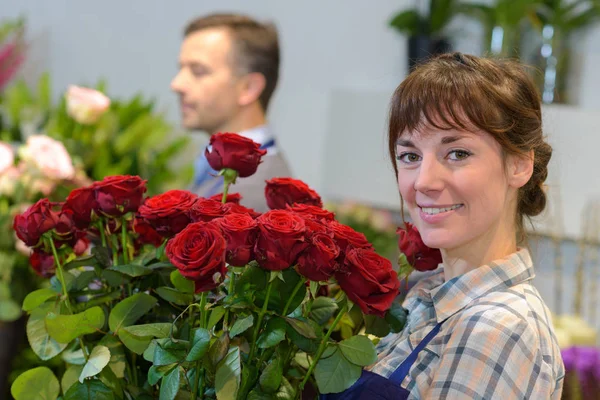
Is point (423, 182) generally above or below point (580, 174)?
above

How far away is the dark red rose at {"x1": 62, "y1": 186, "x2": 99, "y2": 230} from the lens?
3.32 ft

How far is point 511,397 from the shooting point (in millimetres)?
906

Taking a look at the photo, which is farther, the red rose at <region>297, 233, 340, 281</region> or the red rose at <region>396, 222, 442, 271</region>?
the red rose at <region>396, 222, 442, 271</region>

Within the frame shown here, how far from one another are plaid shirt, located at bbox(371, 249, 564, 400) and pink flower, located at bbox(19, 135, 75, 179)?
1135mm

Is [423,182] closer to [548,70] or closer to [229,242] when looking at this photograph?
[229,242]

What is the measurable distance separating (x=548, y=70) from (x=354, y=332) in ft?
6.16

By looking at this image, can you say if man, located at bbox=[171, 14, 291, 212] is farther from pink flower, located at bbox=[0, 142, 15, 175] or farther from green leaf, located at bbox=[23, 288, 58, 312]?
green leaf, located at bbox=[23, 288, 58, 312]

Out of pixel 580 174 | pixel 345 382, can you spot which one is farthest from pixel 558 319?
pixel 345 382

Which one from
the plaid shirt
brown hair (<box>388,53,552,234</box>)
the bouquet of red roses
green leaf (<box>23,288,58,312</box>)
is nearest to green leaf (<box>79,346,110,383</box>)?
the bouquet of red roses

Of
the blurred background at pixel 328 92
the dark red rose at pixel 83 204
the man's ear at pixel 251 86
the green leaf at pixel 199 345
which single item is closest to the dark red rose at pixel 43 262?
the dark red rose at pixel 83 204

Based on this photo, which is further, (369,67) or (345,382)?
(369,67)

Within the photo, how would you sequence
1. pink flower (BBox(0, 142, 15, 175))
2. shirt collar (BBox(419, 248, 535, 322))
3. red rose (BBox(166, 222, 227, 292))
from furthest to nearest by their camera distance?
pink flower (BBox(0, 142, 15, 175)) → shirt collar (BBox(419, 248, 535, 322)) → red rose (BBox(166, 222, 227, 292))

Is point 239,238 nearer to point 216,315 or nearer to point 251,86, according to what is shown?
point 216,315

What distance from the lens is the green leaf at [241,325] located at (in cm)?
85
